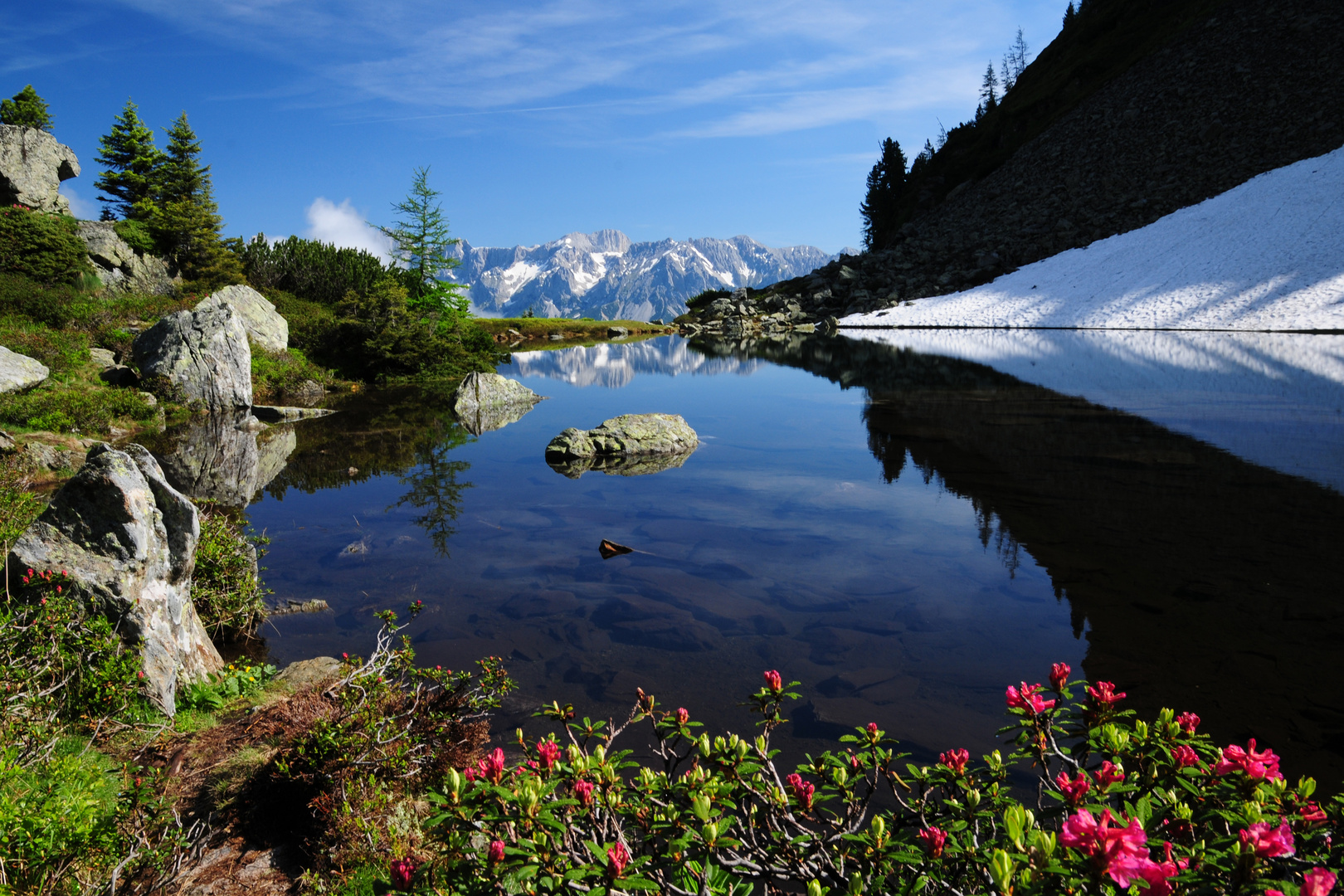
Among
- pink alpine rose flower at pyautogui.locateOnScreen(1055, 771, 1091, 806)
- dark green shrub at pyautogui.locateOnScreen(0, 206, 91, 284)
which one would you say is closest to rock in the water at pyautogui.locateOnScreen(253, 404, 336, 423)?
dark green shrub at pyautogui.locateOnScreen(0, 206, 91, 284)

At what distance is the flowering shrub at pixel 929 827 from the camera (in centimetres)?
190

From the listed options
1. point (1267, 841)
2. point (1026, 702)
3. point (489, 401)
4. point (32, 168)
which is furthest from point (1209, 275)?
point (32, 168)

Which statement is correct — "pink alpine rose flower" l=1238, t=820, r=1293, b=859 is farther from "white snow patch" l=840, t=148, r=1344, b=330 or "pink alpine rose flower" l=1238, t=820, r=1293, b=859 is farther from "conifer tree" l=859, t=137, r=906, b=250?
"conifer tree" l=859, t=137, r=906, b=250

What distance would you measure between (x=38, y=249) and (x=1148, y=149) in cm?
8724

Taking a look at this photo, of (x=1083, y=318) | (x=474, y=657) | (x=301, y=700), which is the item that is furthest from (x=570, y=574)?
(x=1083, y=318)

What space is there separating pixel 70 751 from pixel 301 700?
1498mm

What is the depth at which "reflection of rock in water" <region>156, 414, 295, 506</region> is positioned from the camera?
13.3 metres

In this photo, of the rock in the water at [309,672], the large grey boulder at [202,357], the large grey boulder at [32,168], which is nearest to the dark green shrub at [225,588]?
the rock in the water at [309,672]

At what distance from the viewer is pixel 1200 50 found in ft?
229

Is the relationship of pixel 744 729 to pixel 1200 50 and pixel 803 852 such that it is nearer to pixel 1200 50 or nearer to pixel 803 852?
pixel 803 852

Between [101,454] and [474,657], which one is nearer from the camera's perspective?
[101,454]

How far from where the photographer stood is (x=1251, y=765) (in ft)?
7.64

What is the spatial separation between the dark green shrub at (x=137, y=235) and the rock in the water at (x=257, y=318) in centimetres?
875

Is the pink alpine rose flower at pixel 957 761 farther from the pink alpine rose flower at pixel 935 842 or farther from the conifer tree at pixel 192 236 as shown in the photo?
the conifer tree at pixel 192 236
